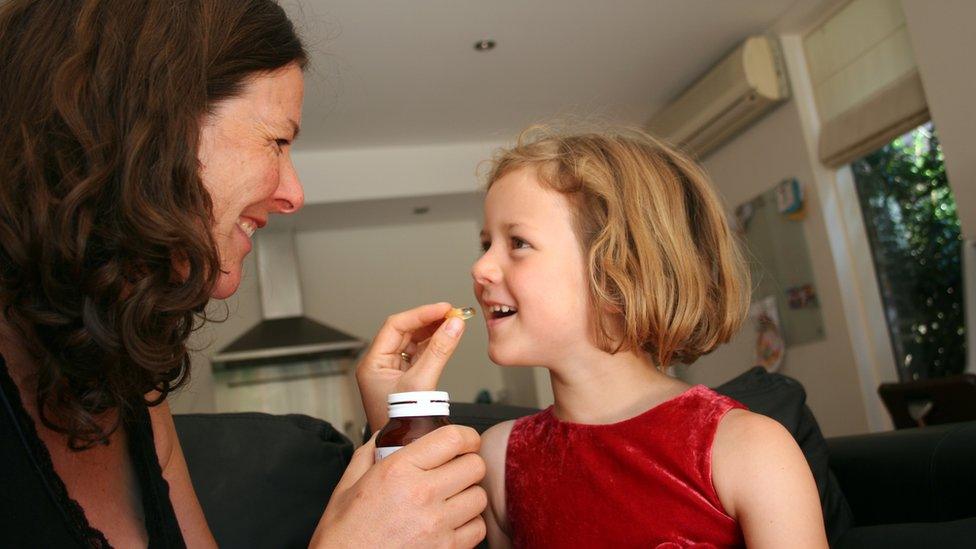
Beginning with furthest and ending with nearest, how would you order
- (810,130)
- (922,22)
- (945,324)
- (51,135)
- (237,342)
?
(237,342) < (810,130) < (945,324) < (922,22) < (51,135)

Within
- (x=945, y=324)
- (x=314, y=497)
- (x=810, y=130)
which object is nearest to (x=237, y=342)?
(x=810, y=130)

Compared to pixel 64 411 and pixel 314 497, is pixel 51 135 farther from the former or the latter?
pixel 314 497

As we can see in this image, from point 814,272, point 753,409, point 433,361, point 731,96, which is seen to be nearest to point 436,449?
point 433,361

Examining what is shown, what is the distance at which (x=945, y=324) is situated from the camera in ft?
12.4

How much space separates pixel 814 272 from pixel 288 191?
3714 mm

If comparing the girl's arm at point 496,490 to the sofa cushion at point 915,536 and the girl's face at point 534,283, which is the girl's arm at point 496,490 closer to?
the girl's face at point 534,283

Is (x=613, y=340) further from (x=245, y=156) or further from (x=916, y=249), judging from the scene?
(x=916, y=249)

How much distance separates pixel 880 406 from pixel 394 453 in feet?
12.3

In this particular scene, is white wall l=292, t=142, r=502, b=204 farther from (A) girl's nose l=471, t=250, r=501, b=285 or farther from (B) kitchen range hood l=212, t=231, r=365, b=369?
(A) girl's nose l=471, t=250, r=501, b=285

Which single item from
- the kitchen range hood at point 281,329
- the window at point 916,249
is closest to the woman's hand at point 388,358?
the window at point 916,249

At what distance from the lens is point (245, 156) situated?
3.52 feet

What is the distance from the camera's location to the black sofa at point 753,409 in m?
1.17

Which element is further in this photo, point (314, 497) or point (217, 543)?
point (314, 497)

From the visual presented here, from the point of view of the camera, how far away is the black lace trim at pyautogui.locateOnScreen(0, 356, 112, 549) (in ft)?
2.92
